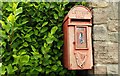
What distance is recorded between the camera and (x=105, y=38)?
115 inches

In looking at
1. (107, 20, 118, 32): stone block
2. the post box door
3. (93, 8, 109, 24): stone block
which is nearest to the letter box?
the post box door

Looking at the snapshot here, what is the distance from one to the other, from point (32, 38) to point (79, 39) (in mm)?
625

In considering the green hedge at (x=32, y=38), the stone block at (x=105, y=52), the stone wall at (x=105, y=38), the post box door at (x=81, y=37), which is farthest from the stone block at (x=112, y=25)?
the green hedge at (x=32, y=38)

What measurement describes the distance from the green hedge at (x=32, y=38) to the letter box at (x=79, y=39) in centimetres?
28

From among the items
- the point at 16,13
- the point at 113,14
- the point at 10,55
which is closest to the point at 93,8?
the point at 113,14

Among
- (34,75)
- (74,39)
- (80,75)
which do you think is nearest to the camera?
(74,39)

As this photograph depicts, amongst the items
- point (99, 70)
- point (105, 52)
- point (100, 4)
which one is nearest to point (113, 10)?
point (100, 4)

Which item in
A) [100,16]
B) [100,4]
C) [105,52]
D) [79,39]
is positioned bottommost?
[105,52]

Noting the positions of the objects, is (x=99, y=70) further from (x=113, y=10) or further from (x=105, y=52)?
(x=113, y=10)

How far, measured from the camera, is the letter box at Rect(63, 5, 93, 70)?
278 cm

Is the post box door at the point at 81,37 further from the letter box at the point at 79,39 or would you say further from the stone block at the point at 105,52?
the stone block at the point at 105,52

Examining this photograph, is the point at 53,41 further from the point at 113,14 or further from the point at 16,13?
the point at 113,14

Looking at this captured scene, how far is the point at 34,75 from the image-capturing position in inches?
119

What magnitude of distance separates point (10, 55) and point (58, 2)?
0.86 metres
